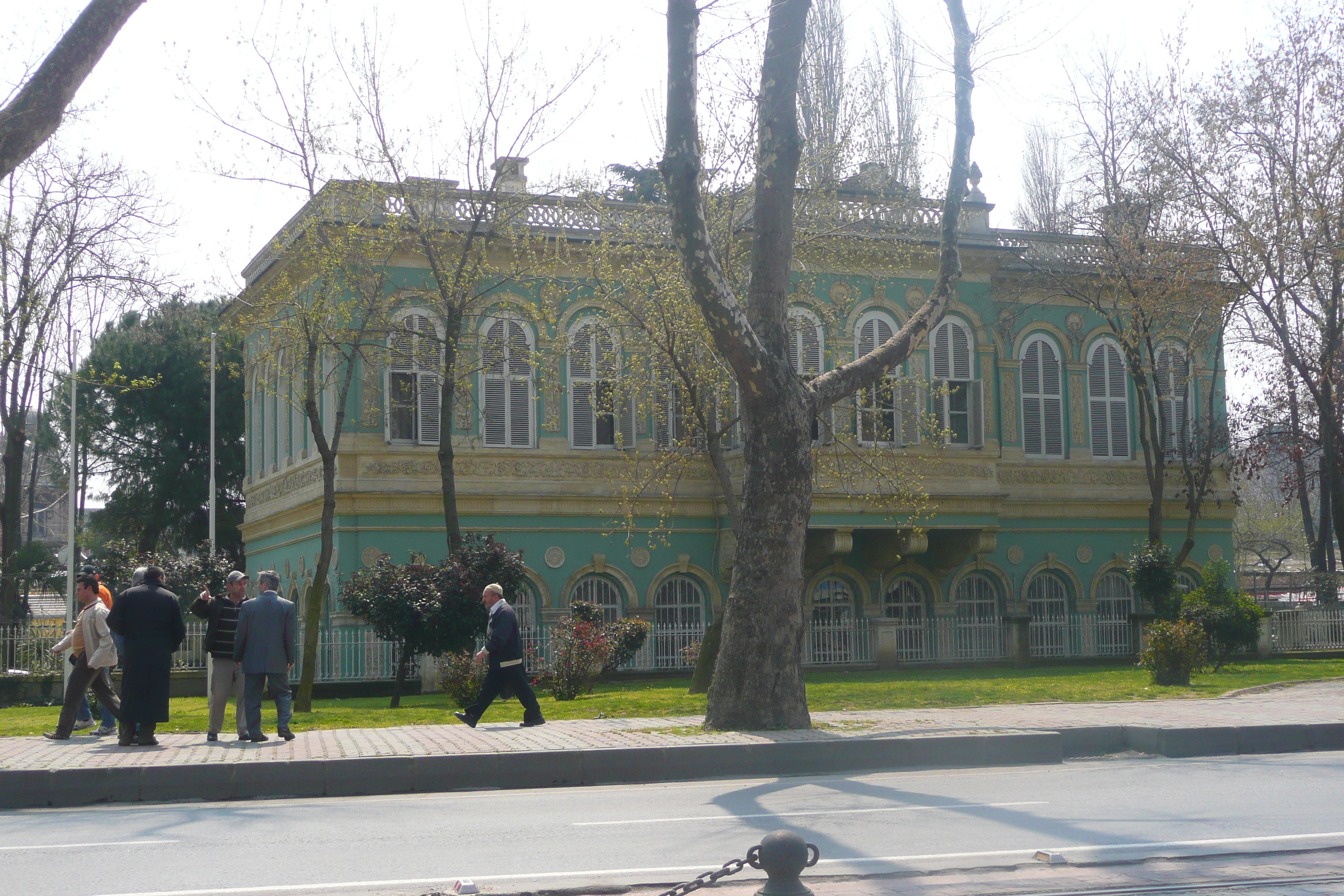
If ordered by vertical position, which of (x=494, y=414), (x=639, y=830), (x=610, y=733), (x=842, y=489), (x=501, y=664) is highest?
(x=494, y=414)

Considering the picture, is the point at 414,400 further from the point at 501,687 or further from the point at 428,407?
the point at 501,687

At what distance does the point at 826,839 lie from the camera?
8352 millimetres

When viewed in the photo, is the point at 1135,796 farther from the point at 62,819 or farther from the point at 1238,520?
the point at 1238,520

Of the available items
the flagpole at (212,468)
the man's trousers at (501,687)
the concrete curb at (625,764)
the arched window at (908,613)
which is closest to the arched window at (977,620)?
the arched window at (908,613)

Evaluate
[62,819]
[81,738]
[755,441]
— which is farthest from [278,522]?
[62,819]

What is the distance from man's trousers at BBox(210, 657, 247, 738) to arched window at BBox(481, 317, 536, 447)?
14.7 metres

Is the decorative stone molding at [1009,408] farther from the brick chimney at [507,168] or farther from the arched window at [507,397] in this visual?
the brick chimney at [507,168]

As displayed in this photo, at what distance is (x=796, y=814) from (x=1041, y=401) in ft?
83.0

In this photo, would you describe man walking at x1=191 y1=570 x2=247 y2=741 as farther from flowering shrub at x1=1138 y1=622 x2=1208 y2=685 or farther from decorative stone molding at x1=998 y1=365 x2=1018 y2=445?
decorative stone molding at x1=998 y1=365 x2=1018 y2=445

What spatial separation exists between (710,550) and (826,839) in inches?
870

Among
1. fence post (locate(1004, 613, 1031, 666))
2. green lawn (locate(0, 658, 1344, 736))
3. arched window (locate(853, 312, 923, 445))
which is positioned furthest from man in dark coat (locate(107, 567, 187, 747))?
fence post (locate(1004, 613, 1031, 666))

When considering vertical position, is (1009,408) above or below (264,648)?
above

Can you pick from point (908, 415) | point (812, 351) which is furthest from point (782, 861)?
point (812, 351)

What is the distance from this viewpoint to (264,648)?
45.0 ft
